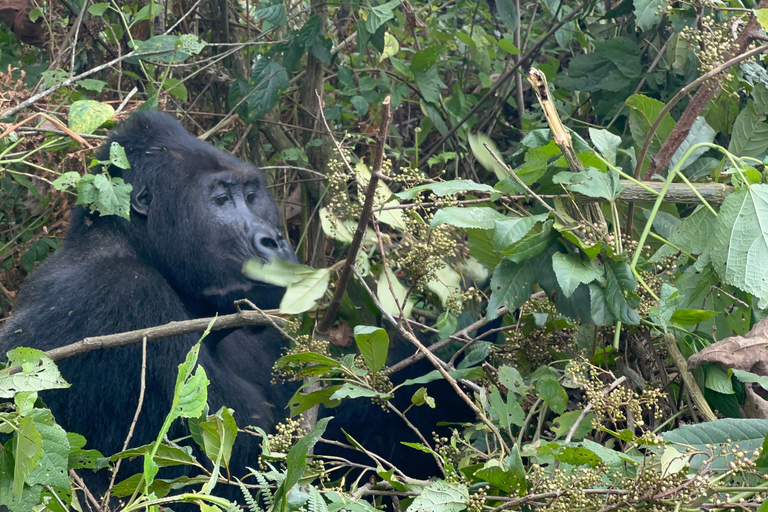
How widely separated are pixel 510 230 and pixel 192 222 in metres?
1.56

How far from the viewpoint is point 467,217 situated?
5.60ft

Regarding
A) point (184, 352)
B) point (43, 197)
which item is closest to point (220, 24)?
point (43, 197)

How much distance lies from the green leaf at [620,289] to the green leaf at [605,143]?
0.99 feet

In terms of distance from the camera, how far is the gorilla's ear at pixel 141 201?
2799 millimetres

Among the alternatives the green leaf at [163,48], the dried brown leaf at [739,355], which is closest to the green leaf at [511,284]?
the dried brown leaf at [739,355]

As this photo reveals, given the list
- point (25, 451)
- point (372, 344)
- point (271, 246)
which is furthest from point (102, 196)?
point (372, 344)

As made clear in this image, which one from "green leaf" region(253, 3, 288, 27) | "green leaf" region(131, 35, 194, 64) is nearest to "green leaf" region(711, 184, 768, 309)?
"green leaf" region(253, 3, 288, 27)

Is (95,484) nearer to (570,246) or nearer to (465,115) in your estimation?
(570,246)

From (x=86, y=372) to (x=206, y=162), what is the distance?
1.00 m

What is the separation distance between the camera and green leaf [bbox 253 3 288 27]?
10.9 feet

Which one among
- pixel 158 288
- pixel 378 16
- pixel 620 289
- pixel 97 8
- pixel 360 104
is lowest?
pixel 158 288

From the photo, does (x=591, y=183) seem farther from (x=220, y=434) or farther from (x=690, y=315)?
(x=220, y=434)

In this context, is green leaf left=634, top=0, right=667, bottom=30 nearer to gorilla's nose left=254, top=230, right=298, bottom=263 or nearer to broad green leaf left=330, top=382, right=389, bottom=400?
gorilla's nose left=254, top=230, right=298, bottom=263

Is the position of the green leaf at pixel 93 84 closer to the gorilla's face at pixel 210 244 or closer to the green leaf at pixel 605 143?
the gorilla's face at pixel 210 244
